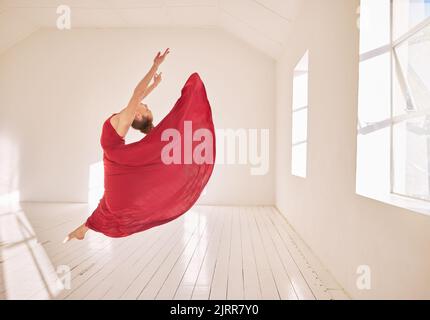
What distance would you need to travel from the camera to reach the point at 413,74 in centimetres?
200

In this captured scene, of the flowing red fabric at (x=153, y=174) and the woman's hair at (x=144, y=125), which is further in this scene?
the woman's hair at (x=144, y=125)

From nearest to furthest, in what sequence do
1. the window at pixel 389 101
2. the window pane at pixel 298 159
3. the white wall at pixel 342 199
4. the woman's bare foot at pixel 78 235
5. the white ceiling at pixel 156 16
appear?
the white wall at pixel 342 199, the window at pixel 389 101, the woman's bare foot at pixel 78 235, the window pane at pixel 298 159, the white ceiling at pixel 156 16

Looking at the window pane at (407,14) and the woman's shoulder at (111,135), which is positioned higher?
the window pane at (407,14)

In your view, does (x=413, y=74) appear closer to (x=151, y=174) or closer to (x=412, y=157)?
(x=412, y=157)

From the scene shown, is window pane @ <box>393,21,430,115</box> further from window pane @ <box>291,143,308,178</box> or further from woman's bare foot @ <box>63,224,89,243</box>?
woman's bare foot @ <box>63,224,89,243</box>

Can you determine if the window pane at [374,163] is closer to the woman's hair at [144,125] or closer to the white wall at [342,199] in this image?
the white wall at [342,199]

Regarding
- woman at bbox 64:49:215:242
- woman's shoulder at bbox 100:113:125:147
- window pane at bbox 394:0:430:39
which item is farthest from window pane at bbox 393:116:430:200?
woman's shoulder at bbox 100:113:125:147

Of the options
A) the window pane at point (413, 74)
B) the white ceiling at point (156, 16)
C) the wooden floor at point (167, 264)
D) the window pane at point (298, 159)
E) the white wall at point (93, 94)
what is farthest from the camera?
the white wall at point (93, 94)

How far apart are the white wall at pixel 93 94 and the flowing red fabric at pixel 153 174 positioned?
265 cm

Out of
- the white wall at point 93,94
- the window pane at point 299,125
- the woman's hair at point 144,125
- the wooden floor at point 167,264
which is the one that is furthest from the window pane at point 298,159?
the woman's hair at point 144,125

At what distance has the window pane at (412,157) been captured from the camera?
188 centimetres

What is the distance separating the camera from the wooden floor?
2479mm

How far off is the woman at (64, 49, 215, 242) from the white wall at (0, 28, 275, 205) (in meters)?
2.64
